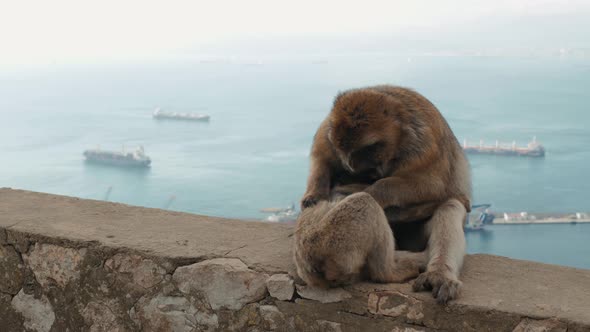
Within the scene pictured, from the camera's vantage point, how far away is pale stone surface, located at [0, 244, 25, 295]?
235 centimetres

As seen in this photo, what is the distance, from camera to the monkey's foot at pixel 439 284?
1811 mm

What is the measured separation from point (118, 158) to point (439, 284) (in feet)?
127

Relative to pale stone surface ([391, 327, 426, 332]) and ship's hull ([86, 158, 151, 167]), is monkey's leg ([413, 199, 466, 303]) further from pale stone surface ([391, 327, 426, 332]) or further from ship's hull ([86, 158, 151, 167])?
ship's hull ([86, 158, 151, 167])

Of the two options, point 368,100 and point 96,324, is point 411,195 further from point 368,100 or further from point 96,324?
point 96,324

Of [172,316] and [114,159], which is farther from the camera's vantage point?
[114,159]

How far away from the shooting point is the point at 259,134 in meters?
47.4

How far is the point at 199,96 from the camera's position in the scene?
218 ft

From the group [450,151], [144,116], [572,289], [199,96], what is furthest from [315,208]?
[199,96]

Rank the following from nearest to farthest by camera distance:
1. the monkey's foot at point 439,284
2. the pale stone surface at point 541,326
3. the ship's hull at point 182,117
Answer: the pale stone surface at point 541,326 < the monkey's foot at point 439,284 < the ship's hull at point 182,117

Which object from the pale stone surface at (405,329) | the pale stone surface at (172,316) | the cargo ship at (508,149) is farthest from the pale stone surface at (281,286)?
the cargo ship at (508,149)

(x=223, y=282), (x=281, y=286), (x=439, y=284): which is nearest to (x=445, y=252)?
(x=439, y=284)

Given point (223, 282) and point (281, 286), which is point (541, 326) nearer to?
point (281, 286)

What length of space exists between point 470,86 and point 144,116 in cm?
3380

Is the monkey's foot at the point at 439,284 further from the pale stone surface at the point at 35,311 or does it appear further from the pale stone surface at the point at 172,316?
A: the pale stone surface at the point at 35,311
